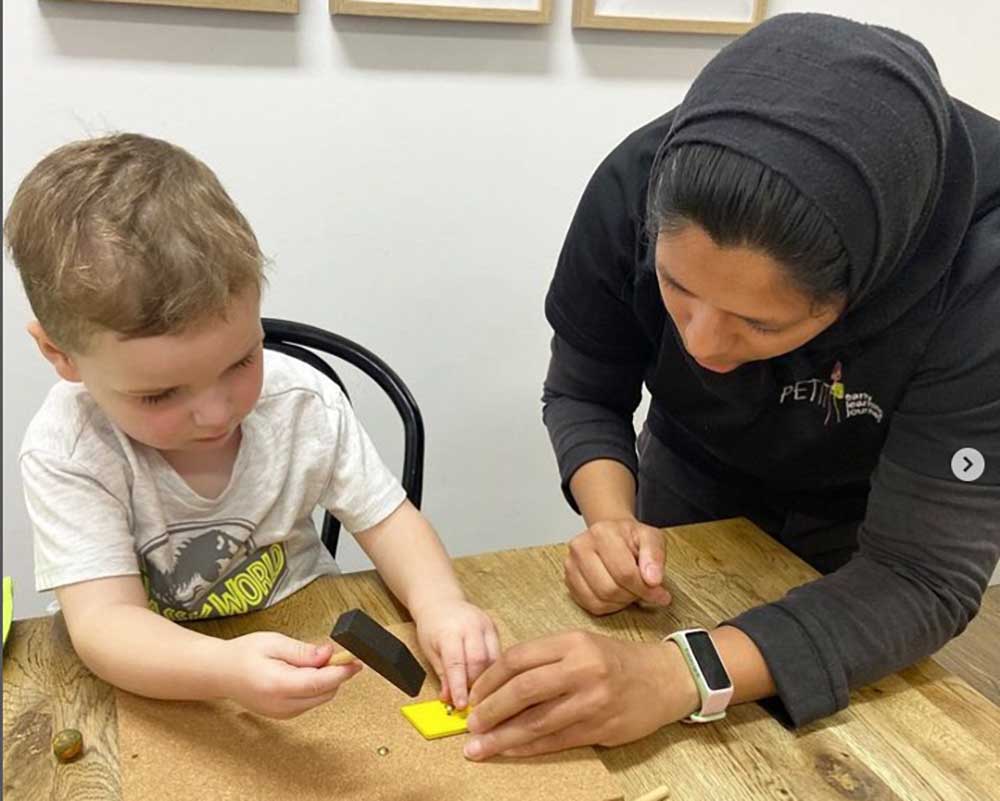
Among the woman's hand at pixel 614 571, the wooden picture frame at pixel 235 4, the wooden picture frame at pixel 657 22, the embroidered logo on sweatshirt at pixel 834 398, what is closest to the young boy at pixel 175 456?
the woman's hand at pixel 614 571

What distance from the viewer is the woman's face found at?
780mm

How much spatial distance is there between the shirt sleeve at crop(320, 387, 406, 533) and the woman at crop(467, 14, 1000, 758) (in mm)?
202

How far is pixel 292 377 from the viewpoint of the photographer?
1013 mm

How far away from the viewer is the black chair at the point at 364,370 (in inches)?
50.5

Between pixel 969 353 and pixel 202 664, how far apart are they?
2.35 feet

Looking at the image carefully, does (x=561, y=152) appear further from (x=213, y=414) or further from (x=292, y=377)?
(x=213, y=414)

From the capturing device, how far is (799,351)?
1.00m

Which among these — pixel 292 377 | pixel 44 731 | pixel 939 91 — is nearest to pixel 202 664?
pixel 44 731

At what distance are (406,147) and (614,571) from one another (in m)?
0.95

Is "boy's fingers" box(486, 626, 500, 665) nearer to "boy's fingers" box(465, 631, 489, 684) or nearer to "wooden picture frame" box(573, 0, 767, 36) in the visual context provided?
"boy's fingers" box(465, 631, 489, 684)

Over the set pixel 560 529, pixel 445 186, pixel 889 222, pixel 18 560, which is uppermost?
pixel 889 222

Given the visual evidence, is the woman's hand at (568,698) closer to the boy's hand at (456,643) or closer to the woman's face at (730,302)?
the boy's hand at (456,643)

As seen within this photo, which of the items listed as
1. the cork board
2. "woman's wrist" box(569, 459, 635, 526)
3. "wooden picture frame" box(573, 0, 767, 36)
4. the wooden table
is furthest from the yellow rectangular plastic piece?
"wooden picture frame" box(573, 0, 767, 36)

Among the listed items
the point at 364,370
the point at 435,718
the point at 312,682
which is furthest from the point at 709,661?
the point at 364,370
